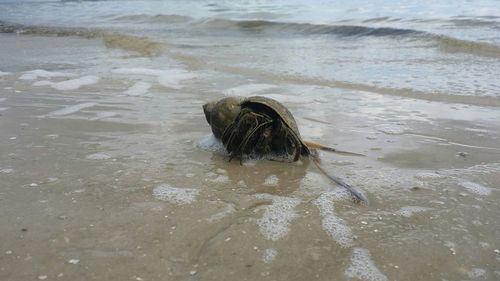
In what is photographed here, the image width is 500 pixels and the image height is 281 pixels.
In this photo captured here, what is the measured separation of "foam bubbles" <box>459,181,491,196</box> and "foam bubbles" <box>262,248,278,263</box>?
62.9 inches

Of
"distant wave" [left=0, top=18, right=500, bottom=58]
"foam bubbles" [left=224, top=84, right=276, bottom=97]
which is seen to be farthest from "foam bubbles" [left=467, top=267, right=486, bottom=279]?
"distant wave" [left=0, top=18, right=500, bottom=58]

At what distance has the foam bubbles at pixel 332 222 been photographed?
8.95ft

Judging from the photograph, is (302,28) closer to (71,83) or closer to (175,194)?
(71,83)

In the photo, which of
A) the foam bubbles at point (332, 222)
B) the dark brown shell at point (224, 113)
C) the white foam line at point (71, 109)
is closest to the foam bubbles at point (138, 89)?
the white foam line at point (71, 109)

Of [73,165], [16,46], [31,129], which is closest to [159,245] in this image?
[73,165]

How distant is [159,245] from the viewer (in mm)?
2637

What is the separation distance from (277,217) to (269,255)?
1.48 ft

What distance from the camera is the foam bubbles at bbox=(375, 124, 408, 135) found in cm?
477

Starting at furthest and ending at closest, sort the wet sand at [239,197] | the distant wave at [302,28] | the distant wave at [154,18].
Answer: the distant wave at [154,18], the distant wave at [302,28], the wet sand at [239,197]

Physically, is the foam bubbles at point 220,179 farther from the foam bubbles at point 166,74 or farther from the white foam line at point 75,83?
the white foam line at point 75,83

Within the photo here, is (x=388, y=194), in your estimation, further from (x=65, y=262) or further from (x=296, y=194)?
(x=65, y=262)

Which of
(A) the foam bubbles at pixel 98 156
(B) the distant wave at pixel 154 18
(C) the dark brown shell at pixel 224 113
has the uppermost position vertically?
(C) the dark brown shell at pixel 224 113

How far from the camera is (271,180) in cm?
359

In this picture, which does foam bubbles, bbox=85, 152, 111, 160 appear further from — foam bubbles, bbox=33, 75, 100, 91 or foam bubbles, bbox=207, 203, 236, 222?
foam bubbles, bbox=33, 75, 100, 91
